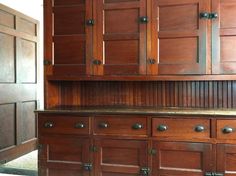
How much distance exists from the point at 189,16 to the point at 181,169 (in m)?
1.27

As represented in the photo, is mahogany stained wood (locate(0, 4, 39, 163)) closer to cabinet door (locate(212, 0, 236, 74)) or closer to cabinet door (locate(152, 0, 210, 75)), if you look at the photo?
cabinet door (locate(152, 0, 210, 75))

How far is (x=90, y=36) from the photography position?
8.03ft

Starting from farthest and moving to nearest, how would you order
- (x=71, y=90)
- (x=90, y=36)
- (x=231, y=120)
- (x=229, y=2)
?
(x=71, y=90)
(x=90, y=36)
(x=229, y=2)
(x=231, y=120)

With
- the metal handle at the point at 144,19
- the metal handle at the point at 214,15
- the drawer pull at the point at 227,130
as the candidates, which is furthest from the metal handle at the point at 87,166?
the metal handle at the point at 214,15

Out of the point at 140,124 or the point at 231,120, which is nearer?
the point at 231,120

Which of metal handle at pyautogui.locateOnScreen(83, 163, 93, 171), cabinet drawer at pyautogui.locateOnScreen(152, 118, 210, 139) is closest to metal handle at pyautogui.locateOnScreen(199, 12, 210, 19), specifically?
cabinet drawer at pyautogui.locateOnScreen(152, 118, 210, 139)

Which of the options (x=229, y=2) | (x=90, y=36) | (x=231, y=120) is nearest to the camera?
(x=231, y=120)

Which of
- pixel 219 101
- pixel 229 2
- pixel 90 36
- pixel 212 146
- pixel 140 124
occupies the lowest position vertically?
pixel 212 146

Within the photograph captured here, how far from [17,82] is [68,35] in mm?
1408

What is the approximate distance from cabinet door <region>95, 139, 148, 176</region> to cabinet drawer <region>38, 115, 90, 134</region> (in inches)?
7.1

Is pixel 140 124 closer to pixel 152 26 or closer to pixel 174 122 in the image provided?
pixel 174 122

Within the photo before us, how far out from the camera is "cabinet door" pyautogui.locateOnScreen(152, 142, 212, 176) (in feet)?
6.81

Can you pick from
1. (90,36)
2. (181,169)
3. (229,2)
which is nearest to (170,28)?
(229,2)

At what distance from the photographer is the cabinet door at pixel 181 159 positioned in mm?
2076
